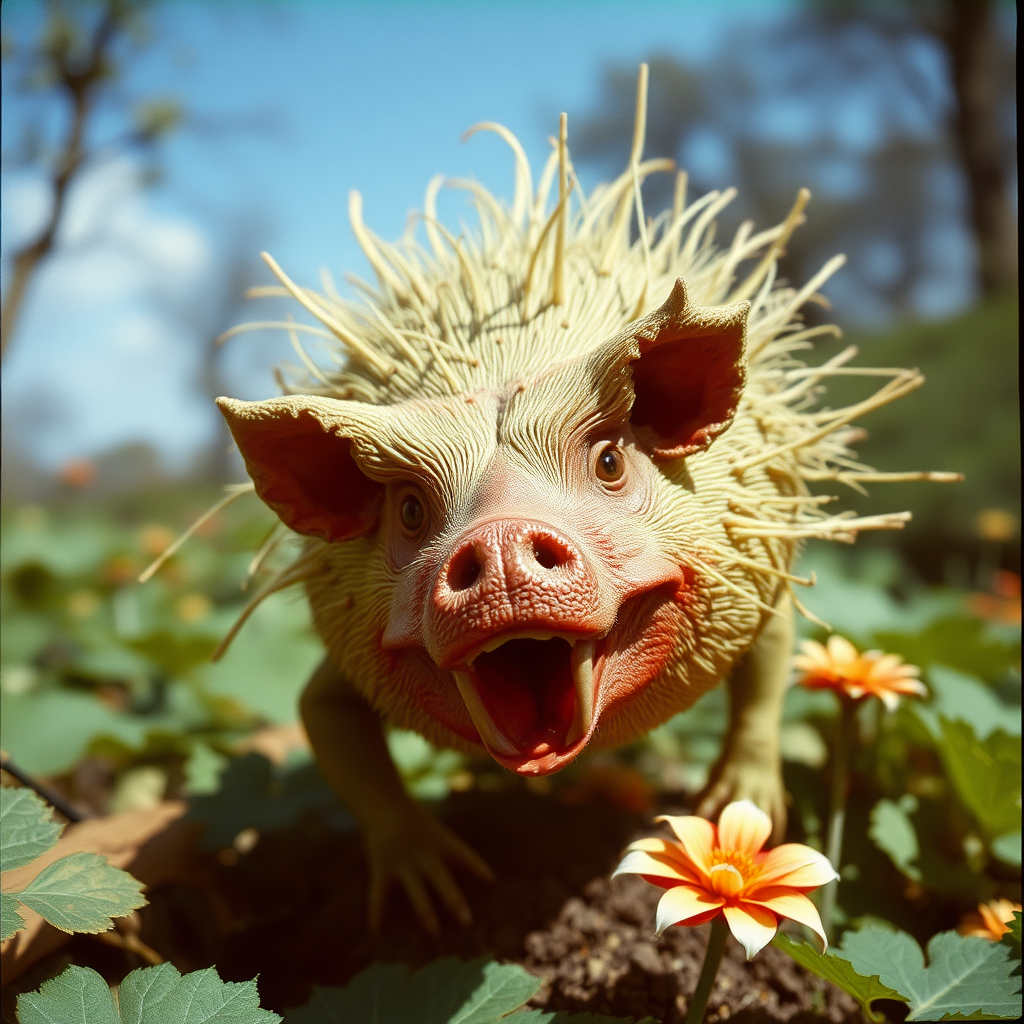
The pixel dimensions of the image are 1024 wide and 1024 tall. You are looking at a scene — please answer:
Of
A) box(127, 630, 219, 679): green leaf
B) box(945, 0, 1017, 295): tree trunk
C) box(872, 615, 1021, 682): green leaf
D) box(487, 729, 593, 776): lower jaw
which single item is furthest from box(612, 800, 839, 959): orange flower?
box(945, 0, 1017, 295): tree trunk

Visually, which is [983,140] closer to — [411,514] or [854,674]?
→ [854,674]

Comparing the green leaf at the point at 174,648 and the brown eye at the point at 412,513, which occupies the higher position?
the brown eye at the point at 412,513

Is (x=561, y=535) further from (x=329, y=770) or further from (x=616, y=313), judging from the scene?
(x=329, y=770)

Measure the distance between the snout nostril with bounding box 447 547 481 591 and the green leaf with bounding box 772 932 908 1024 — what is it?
1.39ft

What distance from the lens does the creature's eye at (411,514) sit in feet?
3.34

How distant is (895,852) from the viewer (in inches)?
48.1

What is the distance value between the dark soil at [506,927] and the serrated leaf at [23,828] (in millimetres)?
331

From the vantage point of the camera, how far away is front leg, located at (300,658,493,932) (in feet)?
4.15

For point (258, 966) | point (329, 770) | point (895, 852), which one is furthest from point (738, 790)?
point (258, 966)

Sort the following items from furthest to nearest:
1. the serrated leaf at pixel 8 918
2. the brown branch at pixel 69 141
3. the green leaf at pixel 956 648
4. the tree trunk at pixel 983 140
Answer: the tree trunk at pixel 983 140 < the brown branch at pixel 69 141 < the green leaf at pixel 956 648 < the serrated leaf at pixel 8 918

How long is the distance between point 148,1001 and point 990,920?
3.05ft

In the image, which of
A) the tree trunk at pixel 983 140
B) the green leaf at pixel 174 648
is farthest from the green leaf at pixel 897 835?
the tree trunk at pixel 983 140

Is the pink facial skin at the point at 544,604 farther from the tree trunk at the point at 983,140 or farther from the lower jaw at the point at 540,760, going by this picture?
the tree trunk at the point at 983,140

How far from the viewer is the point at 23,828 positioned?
88 centimetres
